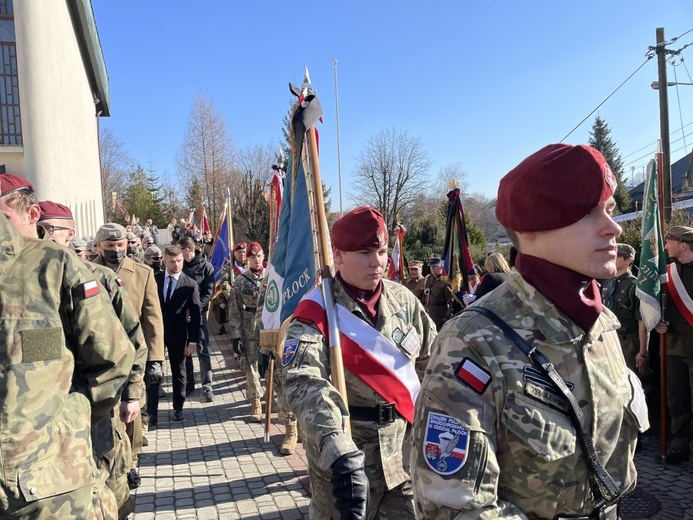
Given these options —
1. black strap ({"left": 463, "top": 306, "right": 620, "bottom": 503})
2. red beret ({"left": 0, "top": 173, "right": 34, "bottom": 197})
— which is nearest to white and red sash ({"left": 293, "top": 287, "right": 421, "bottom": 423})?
black strap ({"left": 463, "top": 306, "right": 620, "bottom": 503})

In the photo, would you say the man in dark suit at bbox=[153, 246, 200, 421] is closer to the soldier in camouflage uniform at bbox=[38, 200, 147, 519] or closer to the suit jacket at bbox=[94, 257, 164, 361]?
the suit jacket at bbox=[94, 257, 164, 361]

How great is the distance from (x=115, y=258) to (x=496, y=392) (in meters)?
4.98

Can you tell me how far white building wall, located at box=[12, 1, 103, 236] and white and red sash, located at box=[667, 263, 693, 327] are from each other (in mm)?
13714

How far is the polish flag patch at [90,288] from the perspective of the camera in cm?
254

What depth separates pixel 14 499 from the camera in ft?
7.11

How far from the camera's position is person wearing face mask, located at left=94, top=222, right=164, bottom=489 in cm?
553

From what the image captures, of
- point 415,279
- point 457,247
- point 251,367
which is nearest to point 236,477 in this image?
point 251,367

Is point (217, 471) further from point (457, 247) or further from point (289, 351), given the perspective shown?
point (457, 247)

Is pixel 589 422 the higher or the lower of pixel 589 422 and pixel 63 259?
the lower

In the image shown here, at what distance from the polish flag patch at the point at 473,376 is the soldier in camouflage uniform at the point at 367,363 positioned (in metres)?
1.07

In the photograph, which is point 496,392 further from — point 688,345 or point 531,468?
point 688,345

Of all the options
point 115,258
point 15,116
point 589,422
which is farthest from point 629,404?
point 15,116

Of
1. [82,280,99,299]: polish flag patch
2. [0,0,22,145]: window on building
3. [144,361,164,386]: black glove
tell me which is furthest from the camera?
[0,0,22,145]: window on building

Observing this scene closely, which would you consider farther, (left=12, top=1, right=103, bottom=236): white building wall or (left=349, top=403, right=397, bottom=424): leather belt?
(left=12, top=1, right=103, bottom=236): white building wall
